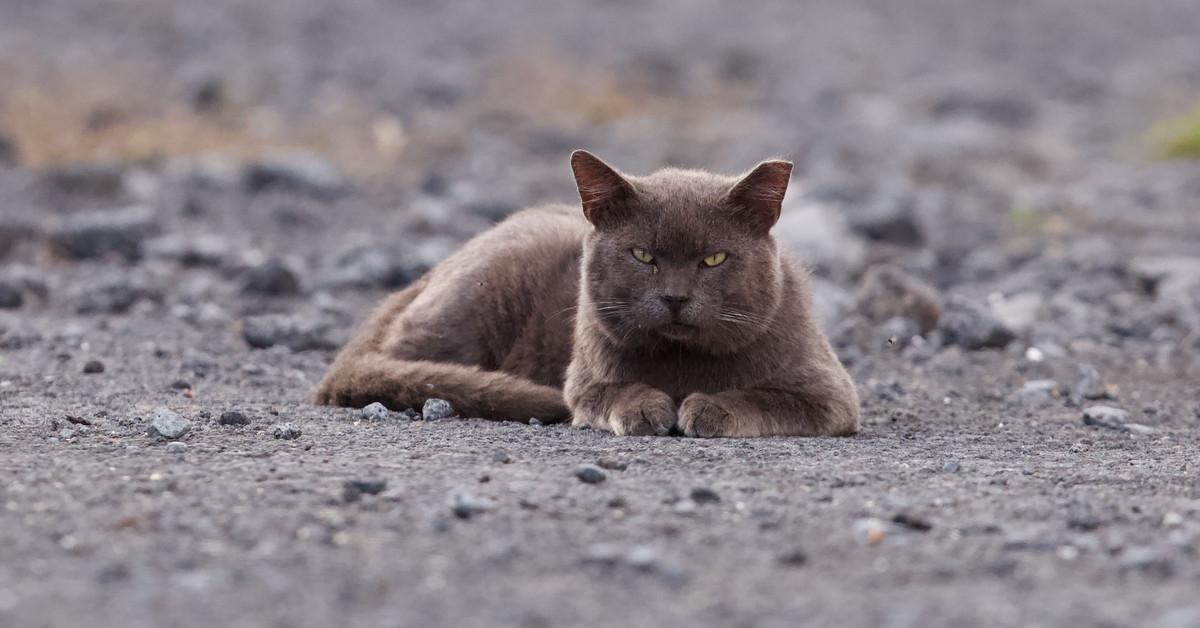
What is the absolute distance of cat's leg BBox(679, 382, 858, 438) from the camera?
4848 mm

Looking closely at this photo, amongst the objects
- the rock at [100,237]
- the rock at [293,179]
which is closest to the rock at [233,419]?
the rock at [100,237]

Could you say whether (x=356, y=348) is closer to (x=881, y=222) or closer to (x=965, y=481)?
(x=965, y=481)

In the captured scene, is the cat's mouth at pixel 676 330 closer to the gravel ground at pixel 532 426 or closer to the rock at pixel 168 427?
the gravel ground at pixel 532 426

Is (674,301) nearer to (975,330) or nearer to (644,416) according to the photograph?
(644,416)

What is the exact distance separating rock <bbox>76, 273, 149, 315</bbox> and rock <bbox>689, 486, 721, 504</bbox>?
15.3 feet

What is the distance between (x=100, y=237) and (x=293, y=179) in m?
2.52

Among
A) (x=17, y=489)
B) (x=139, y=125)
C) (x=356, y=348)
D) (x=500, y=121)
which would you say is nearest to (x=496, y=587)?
(x=17, y=489)

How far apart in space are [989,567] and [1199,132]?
38.4ft

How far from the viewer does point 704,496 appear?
12.3 feet

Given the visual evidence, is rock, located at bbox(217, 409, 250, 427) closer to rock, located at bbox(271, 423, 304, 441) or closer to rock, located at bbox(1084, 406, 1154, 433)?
rock, located at bbox(271, 423, 304, 441)

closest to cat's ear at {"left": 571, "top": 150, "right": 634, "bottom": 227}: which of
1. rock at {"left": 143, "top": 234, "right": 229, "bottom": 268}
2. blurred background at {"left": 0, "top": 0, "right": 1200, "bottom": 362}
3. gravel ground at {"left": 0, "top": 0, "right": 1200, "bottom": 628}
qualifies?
gravel ground at {"left": 0, "top": 0, "right": 1200, "bottom": 628}

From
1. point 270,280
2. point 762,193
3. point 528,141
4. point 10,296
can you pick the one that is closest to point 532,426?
point 762,193

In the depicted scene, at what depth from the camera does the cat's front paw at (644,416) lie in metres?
4.89

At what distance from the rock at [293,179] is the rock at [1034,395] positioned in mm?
6111
